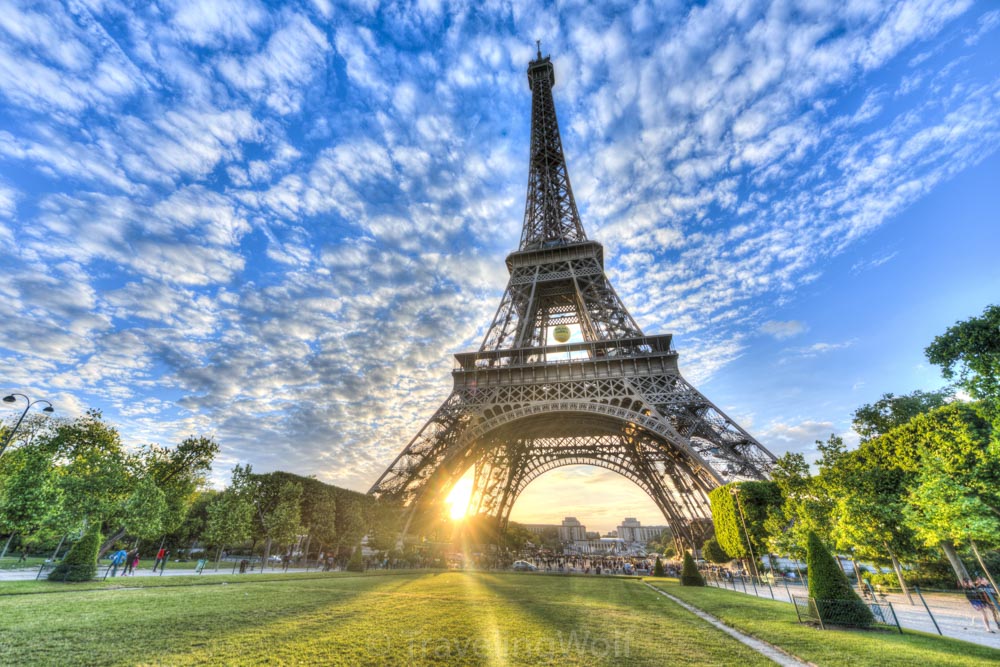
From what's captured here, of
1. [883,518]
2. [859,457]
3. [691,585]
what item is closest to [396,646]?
[883,518]

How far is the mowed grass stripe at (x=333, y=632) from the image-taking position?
20.1 ft

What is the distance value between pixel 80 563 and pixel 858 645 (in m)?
24.0

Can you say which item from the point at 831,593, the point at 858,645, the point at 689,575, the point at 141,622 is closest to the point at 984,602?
the point at 831,593

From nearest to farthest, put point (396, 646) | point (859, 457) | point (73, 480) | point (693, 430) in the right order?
point (396, 646) < point (859, 457) < point (73, 480) < point (693, 430)

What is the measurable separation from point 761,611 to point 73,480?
112 feet

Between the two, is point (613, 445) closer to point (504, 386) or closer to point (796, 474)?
point (504, 386)

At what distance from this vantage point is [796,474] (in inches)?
797

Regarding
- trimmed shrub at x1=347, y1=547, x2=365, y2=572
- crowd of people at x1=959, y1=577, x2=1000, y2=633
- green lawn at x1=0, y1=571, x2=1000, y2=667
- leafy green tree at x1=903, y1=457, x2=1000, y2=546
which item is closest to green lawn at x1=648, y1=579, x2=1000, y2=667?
green lawn at x1=0, y1=571, x2=1000, y2=667

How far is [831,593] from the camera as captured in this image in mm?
10391

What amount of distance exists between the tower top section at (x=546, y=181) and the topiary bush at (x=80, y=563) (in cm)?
3411

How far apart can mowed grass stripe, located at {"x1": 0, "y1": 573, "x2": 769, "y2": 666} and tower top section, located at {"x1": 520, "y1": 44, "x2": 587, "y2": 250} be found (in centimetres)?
3174

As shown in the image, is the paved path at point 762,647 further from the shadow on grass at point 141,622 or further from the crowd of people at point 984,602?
the shadow on grass at point 141,622

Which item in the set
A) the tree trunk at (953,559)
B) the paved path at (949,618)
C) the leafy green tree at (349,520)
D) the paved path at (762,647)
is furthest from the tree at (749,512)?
the leafy green tree at (349,520)

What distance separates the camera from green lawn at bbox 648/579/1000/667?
6914mm
